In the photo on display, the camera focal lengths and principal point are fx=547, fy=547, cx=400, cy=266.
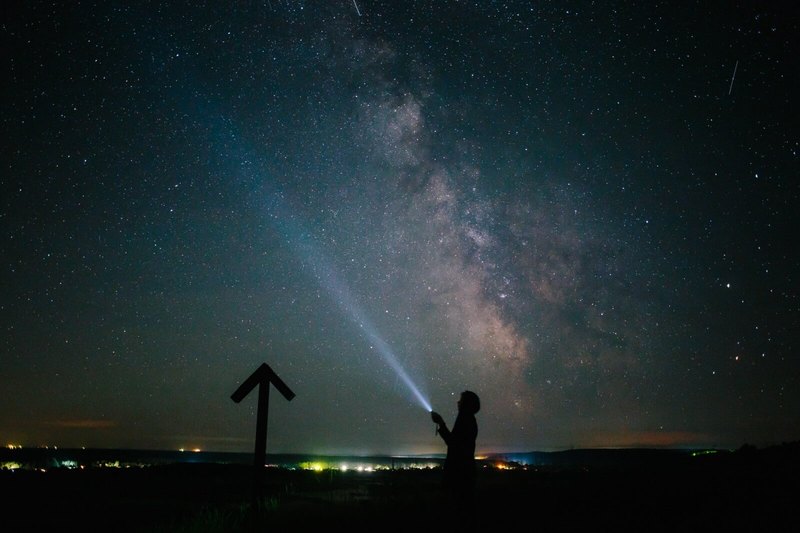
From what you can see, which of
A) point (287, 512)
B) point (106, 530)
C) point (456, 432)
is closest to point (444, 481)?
point (456, 432)

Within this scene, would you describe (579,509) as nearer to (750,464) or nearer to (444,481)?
(444,481)

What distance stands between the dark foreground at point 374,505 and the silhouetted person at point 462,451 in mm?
360

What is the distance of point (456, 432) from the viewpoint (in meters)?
8.01

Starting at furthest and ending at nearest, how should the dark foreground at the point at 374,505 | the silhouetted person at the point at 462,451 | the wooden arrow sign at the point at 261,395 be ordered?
the wooden arrow sign at the point at 261,395 → the dark foreground at the point at 374,505 → the silhouetted person at the point at 462,451

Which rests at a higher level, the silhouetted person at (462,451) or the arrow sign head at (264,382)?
the arrow sign head at (264,382)

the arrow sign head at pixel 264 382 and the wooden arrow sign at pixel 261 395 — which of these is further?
the wooden arrow sign at pixel 261 395

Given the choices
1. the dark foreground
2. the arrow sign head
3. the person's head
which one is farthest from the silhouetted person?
the arrow sign head

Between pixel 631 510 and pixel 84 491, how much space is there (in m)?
15.0

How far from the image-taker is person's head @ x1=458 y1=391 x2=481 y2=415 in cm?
802

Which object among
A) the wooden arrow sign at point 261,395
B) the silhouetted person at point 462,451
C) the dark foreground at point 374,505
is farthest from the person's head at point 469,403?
the wooden arrow sign at point 261,395

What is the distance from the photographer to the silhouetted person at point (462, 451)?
25.9 ft

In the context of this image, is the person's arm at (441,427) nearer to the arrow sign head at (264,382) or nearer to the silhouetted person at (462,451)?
the silhouetted person at (462,451)

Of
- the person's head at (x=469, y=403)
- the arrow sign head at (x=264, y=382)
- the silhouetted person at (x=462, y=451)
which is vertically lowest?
the silhouetted person at (x=462, y=451)

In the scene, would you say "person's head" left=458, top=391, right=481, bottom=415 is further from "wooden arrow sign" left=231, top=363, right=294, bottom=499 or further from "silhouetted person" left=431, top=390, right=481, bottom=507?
"wooden arrow sign" left=231, top=363, right=294, bottom=499
